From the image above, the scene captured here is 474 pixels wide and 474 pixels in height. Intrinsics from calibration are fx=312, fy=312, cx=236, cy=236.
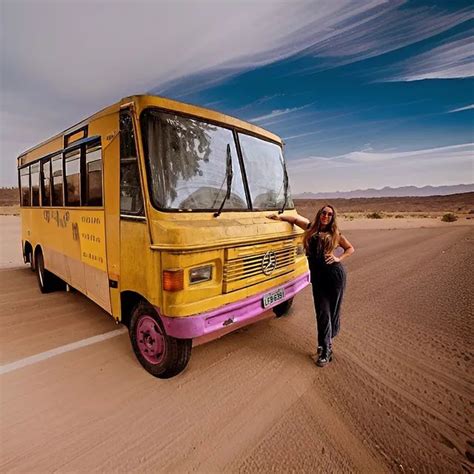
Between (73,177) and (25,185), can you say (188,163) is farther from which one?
(25,185)

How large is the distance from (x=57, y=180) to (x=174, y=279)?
371cm

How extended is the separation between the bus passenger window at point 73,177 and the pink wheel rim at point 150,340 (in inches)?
85.3

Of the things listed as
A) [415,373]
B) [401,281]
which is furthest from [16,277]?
[401,281]

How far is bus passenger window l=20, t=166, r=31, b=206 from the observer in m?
6.93

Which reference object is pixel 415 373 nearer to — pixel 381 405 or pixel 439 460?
pixel 381 405

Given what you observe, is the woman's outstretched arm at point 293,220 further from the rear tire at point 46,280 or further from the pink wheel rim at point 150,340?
the rear tire at point 46,280

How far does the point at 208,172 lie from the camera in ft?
11.5

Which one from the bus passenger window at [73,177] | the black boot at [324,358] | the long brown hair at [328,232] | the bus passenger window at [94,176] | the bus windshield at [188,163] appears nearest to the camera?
the bus windshield at [188,163]

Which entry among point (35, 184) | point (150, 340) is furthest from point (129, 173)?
point (35, 184)

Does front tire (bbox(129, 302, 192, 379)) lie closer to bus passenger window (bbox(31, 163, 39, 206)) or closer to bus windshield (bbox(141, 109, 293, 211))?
bus windshield (bbox(141, 109, 293, 211))

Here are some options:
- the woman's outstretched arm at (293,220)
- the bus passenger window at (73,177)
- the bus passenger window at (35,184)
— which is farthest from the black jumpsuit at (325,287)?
the bus passenger window at (35,184)

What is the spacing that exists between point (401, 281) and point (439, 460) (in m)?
5.46

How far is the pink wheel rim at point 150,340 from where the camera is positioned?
3268 mm

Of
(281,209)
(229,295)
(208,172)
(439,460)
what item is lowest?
(439,460)
